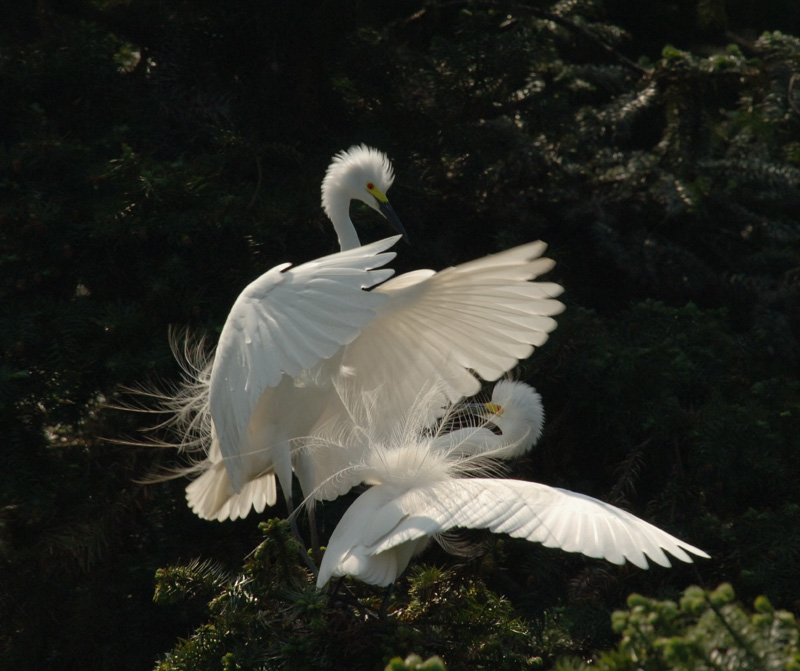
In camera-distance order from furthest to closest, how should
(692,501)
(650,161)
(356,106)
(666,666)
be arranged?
1. (356,106)
2. (650,161)
3. (692,501)
4. (666,666)

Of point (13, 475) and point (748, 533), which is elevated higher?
point (13, 475)

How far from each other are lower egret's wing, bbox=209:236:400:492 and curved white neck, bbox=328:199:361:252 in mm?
621

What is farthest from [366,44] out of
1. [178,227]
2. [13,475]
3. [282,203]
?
[13,475]

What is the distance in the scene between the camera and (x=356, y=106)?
3535 millimetres

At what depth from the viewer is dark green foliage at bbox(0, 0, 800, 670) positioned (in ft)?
7.30

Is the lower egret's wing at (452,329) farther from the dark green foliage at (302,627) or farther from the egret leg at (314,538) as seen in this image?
the dark green foliage at (302,627)

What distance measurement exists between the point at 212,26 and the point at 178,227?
1.11m

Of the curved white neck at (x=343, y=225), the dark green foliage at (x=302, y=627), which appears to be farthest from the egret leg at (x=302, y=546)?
the curved white neck at (x=343, y=225)

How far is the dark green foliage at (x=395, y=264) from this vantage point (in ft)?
7.30

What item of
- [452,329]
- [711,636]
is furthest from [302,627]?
[711,636]

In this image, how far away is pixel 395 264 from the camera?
10.7 ft

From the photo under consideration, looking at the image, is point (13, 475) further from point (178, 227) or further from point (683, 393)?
point (683, 393)

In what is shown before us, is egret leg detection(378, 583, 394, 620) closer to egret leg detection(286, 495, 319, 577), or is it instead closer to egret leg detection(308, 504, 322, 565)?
egret leg detection(286, 495, 319, 577)

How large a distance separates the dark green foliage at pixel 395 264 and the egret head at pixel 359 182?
21 centimetres
